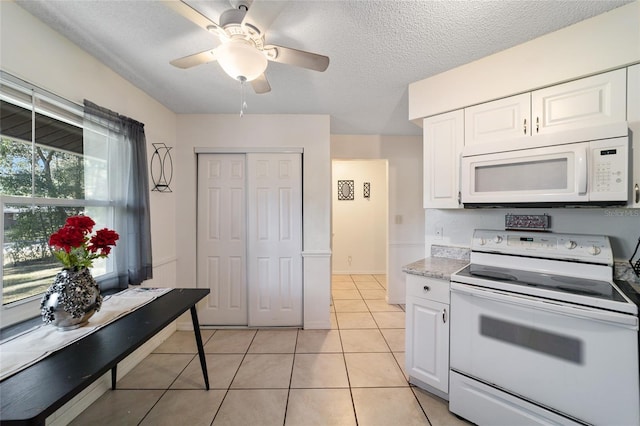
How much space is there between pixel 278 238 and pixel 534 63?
2.57 metres

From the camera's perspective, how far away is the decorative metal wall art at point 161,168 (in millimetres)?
2473

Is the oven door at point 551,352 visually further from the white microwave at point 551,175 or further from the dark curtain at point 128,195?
the dark curtain at point 128,195

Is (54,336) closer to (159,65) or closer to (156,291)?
(156,291)

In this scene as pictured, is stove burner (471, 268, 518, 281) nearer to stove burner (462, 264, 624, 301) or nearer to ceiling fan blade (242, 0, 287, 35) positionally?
stove burner (462, 264, 624, 301)

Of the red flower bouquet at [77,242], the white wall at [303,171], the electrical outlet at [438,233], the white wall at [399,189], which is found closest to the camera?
the red flower bouquet at [77,242]

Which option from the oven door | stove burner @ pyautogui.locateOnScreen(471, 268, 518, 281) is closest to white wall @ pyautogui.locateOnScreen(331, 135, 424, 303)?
stove burner @ pyautogui.locateOnScreen(471, 268, 518, 281)

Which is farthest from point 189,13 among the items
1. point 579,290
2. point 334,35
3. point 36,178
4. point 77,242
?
point 579,290

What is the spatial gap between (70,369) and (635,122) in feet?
9.53

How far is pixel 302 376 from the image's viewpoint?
79.1 inches

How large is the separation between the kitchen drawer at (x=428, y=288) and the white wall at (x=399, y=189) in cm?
176

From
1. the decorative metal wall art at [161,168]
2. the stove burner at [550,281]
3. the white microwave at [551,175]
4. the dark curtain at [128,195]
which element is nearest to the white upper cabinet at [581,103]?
the white microwave at [551,175]

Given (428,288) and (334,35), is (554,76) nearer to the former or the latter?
(334,35)

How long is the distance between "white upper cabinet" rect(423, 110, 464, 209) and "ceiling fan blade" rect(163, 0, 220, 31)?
5.53ft

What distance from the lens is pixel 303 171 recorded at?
2.80 m
